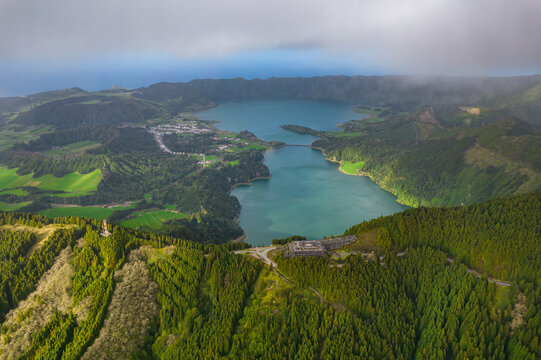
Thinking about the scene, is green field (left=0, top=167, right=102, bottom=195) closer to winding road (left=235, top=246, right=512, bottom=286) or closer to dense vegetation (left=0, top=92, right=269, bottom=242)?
dense vegetation (left=0, top=92, right=269, bottom=242)

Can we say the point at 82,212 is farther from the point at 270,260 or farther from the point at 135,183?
the point at 270,260

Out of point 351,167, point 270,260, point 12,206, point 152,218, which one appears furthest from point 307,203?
point 12,206

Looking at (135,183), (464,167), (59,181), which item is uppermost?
(464,167)

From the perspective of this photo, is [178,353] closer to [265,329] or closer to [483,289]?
[265,329]

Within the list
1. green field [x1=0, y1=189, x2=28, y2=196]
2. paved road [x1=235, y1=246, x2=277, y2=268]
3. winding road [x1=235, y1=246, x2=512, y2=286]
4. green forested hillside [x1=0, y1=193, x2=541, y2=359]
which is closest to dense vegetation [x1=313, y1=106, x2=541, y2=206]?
green forested hillside [x1=0, y1=193, x2=541, y2=359]

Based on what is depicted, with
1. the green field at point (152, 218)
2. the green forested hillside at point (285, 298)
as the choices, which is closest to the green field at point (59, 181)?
the green field at point (152, 218)

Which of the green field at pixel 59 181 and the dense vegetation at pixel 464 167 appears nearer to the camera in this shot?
the dense vegetation at pixel 464 167

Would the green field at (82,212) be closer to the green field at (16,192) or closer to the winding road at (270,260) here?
the green field at (16,192)
